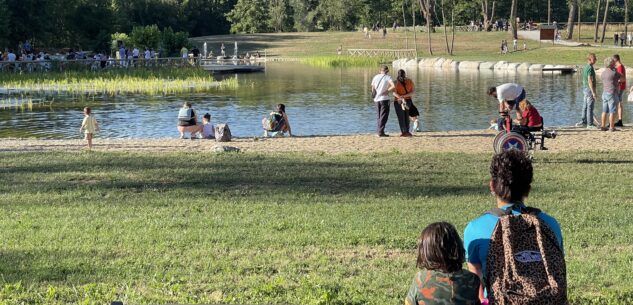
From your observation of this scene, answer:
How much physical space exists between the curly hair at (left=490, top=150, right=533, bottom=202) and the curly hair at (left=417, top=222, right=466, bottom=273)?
38 centimetres

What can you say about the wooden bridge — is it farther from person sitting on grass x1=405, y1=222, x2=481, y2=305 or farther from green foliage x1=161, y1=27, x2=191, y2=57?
person sitting on grass x1=405, y1=222, x2=481, y2=305

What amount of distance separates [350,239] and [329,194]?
3234 millimetres

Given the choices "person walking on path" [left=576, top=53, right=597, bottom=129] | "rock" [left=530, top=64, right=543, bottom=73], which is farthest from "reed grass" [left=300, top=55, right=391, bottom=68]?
"person walking on path" [left=576, top=53, right=597, bottom=129]

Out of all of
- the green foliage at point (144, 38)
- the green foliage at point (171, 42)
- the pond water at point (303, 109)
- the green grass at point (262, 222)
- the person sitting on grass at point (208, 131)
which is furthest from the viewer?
the green foliage at point (171, 42)

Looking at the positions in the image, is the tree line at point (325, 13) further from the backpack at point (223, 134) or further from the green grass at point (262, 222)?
the green grass at point (262, 222)

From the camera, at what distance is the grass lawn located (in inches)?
2467

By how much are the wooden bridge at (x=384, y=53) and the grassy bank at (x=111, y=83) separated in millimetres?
31683

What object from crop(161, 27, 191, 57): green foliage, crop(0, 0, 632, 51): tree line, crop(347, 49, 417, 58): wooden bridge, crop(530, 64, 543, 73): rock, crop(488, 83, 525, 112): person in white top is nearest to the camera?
crop(488, 83, 525, 112): person in white top

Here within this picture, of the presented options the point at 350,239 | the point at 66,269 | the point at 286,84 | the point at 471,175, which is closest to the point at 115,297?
the point at 66,269

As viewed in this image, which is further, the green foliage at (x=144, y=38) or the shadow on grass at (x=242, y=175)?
the green foliage at (x=144, y=38)

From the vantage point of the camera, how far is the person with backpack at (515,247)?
422 centimetres

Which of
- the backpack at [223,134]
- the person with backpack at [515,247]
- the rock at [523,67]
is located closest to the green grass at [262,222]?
the person with backpack at [515,247]

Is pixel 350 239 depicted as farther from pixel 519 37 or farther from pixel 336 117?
pixel 519 37

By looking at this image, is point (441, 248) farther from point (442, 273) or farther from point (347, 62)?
point (347, 62)
